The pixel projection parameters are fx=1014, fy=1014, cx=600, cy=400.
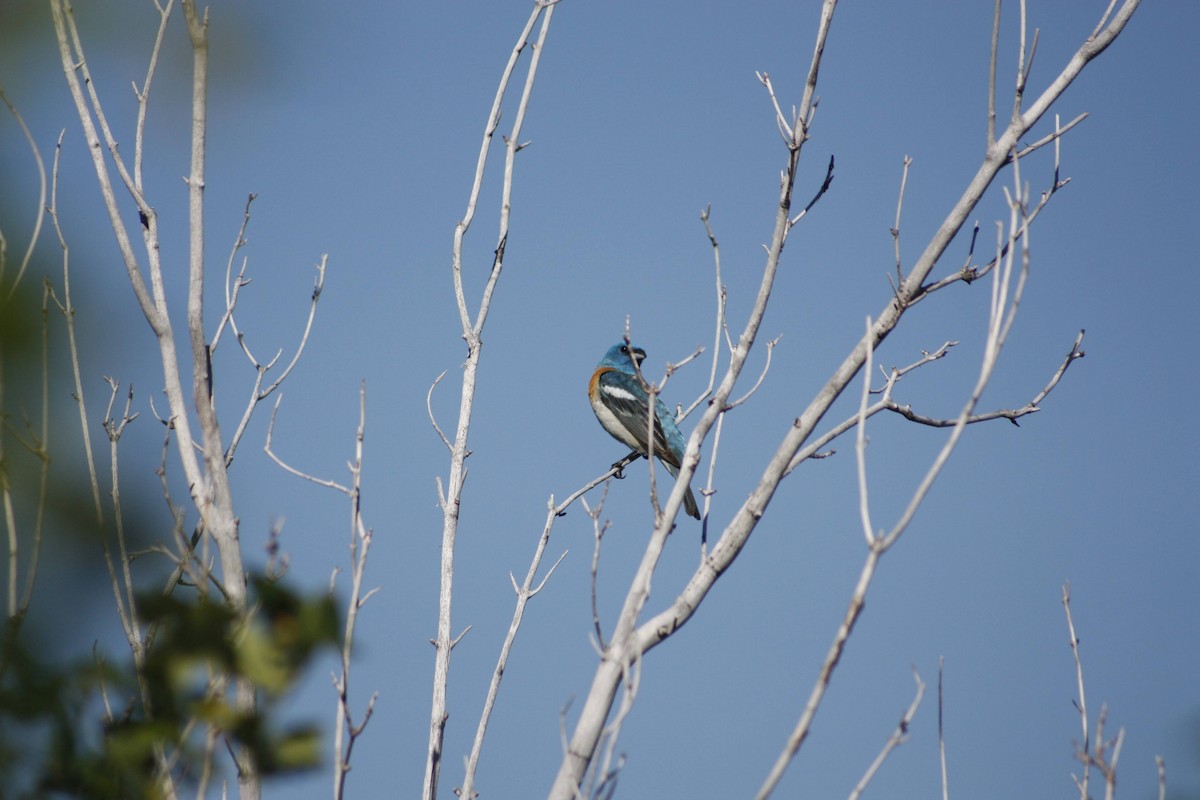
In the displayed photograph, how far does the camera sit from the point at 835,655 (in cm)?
186

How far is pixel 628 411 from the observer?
915 centimetres

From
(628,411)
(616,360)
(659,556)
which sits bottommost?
(659,556)

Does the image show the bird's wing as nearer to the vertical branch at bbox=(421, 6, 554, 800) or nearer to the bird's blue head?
the bird's blue head

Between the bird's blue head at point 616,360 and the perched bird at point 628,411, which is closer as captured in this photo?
the perched bird at point 628,411

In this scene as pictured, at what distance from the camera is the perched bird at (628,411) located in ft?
26.8

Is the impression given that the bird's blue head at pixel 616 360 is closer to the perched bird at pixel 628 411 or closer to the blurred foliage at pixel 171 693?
the perched bird at pixel 628 411

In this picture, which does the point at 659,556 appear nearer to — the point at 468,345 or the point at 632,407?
the point at 468,345

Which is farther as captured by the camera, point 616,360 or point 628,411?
point 616,360

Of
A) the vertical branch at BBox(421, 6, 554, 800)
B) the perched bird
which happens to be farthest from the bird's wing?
the vertical branch at BBox(421, 6, 554, 800)

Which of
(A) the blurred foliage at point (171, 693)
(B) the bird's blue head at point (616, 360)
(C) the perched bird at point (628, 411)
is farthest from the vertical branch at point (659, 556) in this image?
(B) the bird's blue head at point (616, 360)

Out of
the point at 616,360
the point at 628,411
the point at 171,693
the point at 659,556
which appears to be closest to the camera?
the point at 171,693

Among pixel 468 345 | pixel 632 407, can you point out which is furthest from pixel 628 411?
pixel 468 345

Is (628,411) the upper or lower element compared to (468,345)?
upper

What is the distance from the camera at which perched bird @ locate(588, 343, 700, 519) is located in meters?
8.16
